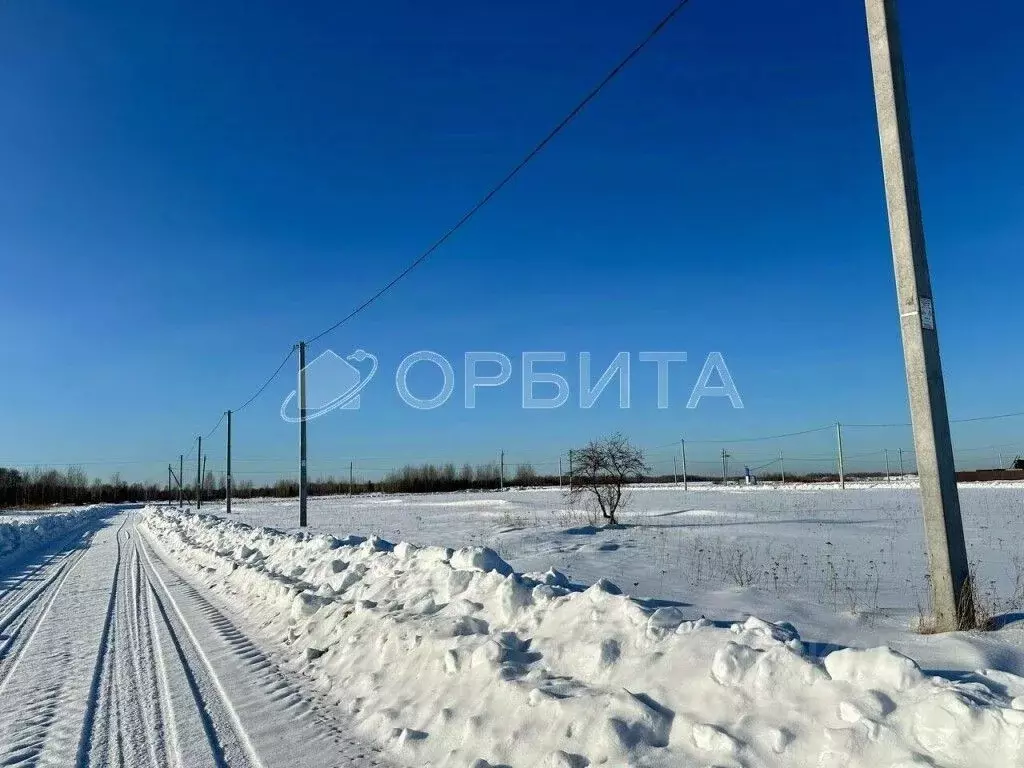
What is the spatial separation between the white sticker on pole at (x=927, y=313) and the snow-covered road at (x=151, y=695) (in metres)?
4.90

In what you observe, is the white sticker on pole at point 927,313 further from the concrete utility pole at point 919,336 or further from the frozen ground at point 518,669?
the frozen ground at point 518,669

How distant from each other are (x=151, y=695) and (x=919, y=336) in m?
6.44

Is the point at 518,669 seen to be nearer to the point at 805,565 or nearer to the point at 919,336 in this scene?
the point at 919,336

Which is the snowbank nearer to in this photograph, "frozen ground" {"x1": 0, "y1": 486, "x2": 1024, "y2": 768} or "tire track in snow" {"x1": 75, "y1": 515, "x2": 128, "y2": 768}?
"tire track in snow" {"x1": 75, "y1": 515, "x2": 128, "y2": 768}

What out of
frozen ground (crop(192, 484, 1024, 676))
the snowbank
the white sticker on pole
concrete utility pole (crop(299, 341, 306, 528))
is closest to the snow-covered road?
frozen ground (crop(192, 484, 1024, 676))

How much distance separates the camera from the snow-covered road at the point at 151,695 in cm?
414

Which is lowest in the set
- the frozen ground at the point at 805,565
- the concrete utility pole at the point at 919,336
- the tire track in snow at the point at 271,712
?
the tire track in snow at the point at 271,712

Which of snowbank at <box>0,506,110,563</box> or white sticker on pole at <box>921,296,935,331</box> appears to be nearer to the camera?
white sticker on pole at <box>921,296,935,331</box>

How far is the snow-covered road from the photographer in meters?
4.14

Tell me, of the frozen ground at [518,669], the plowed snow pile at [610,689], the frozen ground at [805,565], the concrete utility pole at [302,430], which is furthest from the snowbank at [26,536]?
the plowed snow pile at [610,689]

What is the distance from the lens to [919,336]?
5.27 metres

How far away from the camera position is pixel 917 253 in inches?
213

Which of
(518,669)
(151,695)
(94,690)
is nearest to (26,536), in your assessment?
(94,690)

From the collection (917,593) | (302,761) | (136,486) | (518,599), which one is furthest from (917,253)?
(136,486)
